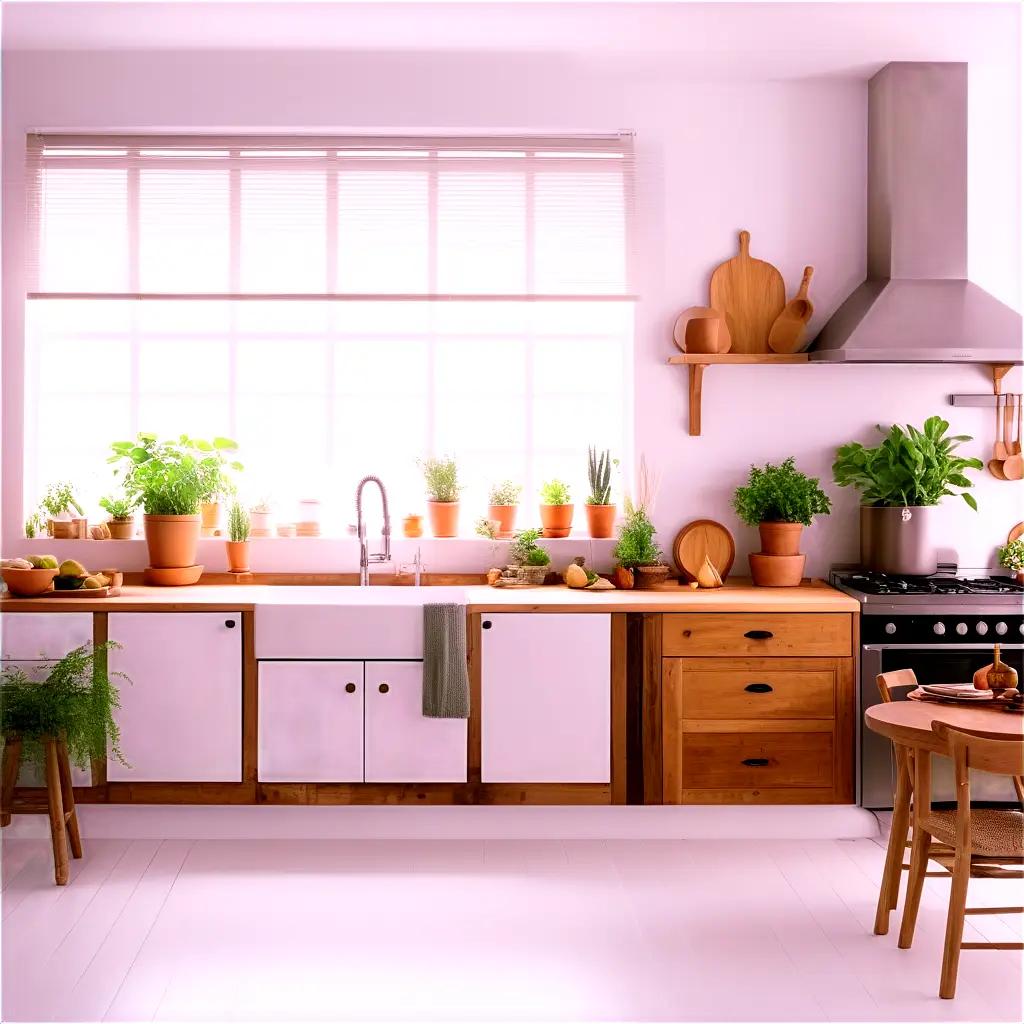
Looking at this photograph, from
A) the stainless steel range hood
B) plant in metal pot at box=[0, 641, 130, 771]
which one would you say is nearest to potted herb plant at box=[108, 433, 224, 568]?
plant in metal pot at box=[0, 641, 130, 771]

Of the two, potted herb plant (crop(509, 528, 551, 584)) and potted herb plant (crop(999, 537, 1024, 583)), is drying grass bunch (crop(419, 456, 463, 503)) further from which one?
potted herb plant (crop(999, 537, 1024, 583))

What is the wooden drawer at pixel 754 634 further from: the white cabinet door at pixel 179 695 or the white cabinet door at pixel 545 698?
the white cabinet door at pixel 179 695

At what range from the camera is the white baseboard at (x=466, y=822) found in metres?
4.17

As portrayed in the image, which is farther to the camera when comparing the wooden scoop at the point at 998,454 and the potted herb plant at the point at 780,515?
the wooden scoop at the point at 998,454

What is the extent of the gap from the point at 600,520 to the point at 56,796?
7.84 ft

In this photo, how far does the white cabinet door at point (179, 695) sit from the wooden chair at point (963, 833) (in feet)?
7.87

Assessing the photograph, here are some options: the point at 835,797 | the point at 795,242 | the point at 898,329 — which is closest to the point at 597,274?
the point at 795,242

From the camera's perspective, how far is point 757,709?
4180 millimetres

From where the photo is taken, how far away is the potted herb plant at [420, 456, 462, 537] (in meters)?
4.86

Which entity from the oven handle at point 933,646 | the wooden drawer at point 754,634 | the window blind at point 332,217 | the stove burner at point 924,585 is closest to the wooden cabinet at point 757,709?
the wooden drawer at point 754,634

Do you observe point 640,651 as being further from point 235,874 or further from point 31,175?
point 31,175

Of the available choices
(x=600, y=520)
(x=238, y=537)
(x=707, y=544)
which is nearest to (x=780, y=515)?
(x=707, y=544)

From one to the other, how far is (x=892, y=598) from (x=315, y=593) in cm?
228

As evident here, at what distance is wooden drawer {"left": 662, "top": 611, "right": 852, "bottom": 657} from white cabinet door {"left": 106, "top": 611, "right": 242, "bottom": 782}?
5.42ft
